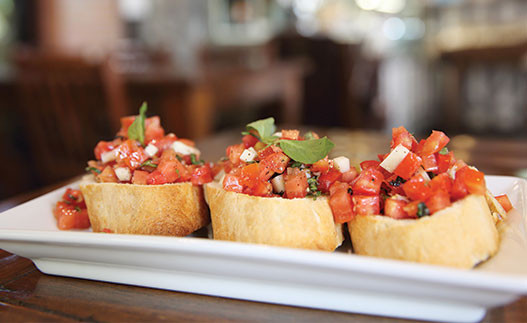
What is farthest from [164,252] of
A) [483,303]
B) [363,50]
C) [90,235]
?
[363,50]

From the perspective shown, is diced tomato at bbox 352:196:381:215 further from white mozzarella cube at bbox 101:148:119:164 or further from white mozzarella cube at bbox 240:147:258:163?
white mozzarella cube at bbox 101:148:119:164

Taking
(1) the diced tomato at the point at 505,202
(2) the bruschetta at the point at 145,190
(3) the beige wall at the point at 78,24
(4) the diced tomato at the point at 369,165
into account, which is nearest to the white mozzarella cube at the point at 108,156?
(2) the bruschetta at the point at 145,190

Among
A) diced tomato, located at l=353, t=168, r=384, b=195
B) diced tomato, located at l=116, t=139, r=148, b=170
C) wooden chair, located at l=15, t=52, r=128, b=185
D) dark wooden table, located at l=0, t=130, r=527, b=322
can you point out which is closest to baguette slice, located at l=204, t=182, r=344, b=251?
diced tomato, located at l=353, t=168, r=384, b=195

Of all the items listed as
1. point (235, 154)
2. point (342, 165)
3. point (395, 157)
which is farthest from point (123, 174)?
point (395, 157)

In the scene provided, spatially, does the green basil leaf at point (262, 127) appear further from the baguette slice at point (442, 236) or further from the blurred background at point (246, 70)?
the blurred background at point (246, 70)

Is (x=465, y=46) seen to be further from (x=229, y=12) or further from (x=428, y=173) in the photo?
(x=428, y=173)

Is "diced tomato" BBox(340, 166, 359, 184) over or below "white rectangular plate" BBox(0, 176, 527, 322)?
over
